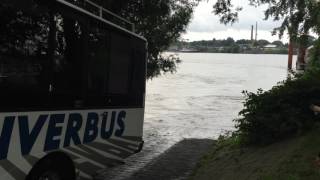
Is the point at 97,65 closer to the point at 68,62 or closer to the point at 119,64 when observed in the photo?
the point at 68,62

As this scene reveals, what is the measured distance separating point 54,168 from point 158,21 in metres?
8.33

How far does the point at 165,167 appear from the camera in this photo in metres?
10.1

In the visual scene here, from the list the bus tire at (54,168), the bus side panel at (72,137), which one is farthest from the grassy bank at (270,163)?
the bus tire at (54,168)

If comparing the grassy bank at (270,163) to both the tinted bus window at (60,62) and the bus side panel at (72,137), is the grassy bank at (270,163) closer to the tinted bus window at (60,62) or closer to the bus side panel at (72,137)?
the bus side panel at (72,137)

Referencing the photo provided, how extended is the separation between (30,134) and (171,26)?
1005 centimetres

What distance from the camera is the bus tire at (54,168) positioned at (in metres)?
6.14

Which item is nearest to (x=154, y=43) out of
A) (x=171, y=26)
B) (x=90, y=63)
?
(x=171, y=26)

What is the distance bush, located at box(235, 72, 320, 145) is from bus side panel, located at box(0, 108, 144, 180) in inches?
71.3

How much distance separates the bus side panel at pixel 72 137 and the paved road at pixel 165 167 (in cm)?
49

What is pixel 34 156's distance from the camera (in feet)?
19.7

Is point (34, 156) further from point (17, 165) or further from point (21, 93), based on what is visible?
point (21, 93)

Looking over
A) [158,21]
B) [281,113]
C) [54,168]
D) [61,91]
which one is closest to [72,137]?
[54,168]

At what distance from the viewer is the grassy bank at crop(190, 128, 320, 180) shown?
6.95m

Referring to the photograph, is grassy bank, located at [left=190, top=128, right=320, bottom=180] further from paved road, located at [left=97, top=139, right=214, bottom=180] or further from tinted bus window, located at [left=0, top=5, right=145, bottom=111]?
tinted bus window, located at [left=0, top=5, right=145, bottom=111]
